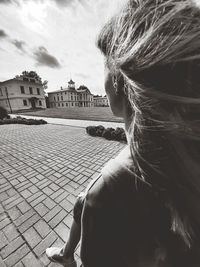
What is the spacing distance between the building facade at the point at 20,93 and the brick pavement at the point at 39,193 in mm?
37251

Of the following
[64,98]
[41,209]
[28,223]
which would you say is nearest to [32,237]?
[28,223]

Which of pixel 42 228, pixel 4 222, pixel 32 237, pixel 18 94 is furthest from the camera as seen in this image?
pixel 18 94

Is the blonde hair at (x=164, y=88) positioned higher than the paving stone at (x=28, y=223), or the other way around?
the blonde hair at (x=164, y=88)

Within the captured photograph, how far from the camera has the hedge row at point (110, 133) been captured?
6859 millimetres

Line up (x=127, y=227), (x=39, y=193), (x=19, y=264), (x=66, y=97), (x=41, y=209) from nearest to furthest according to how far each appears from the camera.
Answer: (x=127, y=227), (x=19, y=264), (x=41, y=209), (x=39, y=193), (x=66, y=97)

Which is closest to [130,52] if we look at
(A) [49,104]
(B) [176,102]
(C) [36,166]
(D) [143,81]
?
(D) [143,81]

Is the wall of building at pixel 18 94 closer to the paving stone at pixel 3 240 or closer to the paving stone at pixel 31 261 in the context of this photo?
the paving stone at pixel 3 240

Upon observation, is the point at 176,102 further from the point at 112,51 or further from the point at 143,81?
the point at 112,51

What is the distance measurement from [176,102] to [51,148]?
5.99 m

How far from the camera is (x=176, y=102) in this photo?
47cm

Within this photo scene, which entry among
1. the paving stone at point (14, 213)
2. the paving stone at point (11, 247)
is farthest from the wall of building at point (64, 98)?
the paving stone at point (11, 247)

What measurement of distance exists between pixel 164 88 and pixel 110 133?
6745mm

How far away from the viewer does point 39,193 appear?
3.00 m

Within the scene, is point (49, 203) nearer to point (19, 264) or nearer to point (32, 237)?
point (32, 237)
